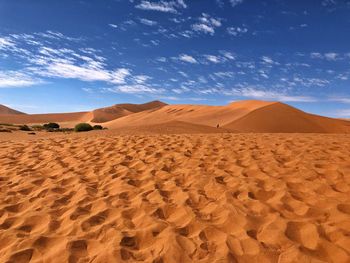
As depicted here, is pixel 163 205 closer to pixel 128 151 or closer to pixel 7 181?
pixel 7 181

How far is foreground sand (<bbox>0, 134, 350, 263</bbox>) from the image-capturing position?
3236mm

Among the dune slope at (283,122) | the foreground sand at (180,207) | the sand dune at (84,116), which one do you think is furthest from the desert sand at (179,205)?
the sand dune at (84,116)

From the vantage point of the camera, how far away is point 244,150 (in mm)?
7715

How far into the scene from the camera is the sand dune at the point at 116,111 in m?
65.2

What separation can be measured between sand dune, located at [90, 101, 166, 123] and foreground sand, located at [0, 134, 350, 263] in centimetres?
5679

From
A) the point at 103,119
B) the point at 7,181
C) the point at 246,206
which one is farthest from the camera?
the point at 103,119

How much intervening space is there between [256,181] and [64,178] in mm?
3460

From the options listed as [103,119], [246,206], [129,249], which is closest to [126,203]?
[129,249]

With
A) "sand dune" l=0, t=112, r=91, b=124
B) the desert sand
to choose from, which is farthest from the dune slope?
"sand dune" l=0, t=112, r=91, b=124

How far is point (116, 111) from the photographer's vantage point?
73375mm

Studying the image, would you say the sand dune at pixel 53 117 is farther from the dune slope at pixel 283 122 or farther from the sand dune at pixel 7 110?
the dune slope at pixel 283 122

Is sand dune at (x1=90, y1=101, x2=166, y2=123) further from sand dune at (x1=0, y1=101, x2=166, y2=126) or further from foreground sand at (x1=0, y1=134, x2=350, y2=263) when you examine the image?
foreground sand at (x1=0, y1=134, x2=350, y2=263)

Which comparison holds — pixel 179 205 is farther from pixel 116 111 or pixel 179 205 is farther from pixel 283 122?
pixel 116 111

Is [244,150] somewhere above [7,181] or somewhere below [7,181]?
above
